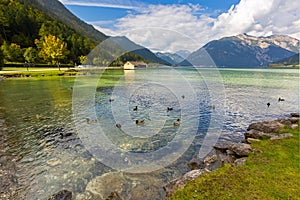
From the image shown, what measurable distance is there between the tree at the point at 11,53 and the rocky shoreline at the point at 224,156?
10804 centimetres

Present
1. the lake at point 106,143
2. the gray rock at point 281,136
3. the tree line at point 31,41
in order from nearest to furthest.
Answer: the lake at point 106,143 → the gray rock at point 281,136 → the tree line at point 31,41

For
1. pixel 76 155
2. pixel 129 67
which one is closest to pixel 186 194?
pixel 76 155

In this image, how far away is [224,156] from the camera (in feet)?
43.4

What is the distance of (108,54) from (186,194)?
182m

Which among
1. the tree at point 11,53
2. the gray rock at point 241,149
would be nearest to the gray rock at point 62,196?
the gray rock at point 241,149

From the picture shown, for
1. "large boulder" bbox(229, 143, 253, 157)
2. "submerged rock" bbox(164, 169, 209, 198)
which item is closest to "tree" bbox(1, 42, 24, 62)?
"submerged rock" bbox(164, 169, 209, 198)

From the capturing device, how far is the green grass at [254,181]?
815cm

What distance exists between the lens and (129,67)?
18212 centimetres

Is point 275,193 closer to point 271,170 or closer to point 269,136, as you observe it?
point 271,170

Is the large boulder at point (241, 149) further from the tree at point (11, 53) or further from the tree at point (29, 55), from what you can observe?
the tree at point (11, 53)

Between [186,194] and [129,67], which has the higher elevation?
[129,67]

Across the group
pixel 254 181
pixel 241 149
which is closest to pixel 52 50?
pixel 241 149

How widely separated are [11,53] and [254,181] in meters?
113

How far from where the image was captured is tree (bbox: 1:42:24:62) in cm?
8965
